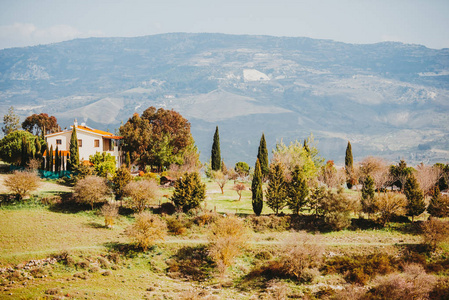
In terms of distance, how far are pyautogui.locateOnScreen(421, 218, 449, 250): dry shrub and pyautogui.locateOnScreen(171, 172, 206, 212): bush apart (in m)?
21.0

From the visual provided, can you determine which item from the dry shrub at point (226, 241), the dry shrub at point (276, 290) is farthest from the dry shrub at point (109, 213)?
the dry shrub at point (276, 290)

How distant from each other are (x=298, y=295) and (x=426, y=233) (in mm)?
13979

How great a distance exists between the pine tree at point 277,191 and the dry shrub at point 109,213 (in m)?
15.4

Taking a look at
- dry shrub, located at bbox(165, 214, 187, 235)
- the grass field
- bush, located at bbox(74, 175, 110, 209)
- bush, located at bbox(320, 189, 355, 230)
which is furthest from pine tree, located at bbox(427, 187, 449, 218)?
bush, located at bbox(74, 175, 110, 209)

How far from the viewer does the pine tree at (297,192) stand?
4022 centimetres

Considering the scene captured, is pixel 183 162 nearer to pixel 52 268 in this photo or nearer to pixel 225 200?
pixel 225 200

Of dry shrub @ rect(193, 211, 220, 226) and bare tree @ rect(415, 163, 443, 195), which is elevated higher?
bare tree @ rect(415, 163, 443, 195)

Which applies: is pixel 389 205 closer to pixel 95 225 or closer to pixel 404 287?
pixel 404 287

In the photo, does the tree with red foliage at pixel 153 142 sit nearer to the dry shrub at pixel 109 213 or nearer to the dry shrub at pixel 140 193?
the dry shrub at pixel 140 193

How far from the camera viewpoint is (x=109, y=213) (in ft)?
123

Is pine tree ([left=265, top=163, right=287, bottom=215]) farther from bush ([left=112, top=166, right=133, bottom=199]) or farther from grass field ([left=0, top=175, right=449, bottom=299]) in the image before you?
bush ([left=112, top=166, right=133, bottom=199])

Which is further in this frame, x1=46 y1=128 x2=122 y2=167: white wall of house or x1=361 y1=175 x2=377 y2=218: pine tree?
x1=46 y1=128 x2=122 y2=167: white wall of house

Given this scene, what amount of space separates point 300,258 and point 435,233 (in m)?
12.7

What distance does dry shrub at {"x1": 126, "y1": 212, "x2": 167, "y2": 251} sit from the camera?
3266 centimetres
